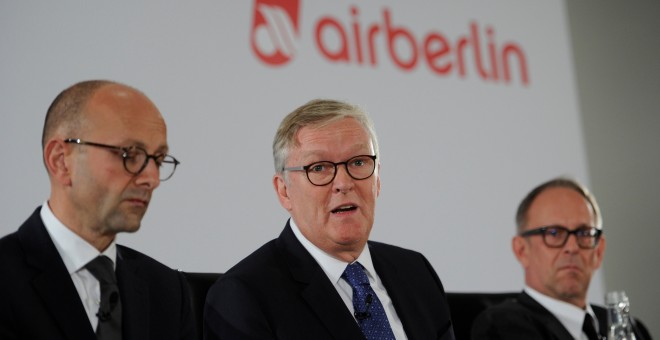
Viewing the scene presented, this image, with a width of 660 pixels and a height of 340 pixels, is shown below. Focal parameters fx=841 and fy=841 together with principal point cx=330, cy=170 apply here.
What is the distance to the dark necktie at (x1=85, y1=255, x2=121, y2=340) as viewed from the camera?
2344 millimetres

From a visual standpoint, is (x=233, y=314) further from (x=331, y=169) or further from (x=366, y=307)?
(x=331, y=169)

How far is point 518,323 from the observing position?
352cm

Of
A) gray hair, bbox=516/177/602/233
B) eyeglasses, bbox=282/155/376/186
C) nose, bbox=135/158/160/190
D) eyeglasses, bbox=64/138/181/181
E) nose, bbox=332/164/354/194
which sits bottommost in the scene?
gray hair, bbox=516/177/602/233

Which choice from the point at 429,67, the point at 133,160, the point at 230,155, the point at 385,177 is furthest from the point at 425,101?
the point at 133,160

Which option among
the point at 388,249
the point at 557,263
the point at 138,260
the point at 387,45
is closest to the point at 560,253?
the point at 557,263

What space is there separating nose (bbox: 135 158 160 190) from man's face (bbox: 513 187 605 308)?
80.7 inches

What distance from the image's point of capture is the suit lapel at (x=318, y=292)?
8.46 feet

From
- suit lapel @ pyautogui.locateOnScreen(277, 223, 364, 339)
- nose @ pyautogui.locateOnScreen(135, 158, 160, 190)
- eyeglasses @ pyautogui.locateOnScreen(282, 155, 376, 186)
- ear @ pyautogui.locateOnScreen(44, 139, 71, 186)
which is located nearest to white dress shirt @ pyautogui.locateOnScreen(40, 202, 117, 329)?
ear @ pyautogui.locateOnScreen(44, 139, 71, 186)

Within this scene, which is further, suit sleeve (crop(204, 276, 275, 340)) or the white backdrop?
the white backdrop

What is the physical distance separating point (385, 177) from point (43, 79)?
187cm

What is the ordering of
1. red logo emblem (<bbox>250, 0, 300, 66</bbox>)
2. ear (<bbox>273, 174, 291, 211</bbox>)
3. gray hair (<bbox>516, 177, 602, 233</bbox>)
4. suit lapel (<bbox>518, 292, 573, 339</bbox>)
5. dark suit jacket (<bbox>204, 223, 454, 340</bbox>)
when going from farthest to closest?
red logo emblem (<bbox>250, 0, 300, 66</bbox>) < gray hair (<bbox>516, 177, 602, 233</bbox>) < suit lapel (<bbox>518, 292, 573, 339</bbox>) < ear (<bbox>273, 174, 291, 211</bbox>) < dark suit jacket (<bbox>204, 223, 454, 340</bbox>)

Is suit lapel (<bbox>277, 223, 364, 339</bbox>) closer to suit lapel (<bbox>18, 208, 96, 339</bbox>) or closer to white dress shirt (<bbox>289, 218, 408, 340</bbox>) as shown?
white dress shirt (<bbox>289, 218, 408, 340</bbox>)

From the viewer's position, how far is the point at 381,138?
4.51 m

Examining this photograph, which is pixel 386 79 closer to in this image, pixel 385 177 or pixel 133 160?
pixel 385 177
